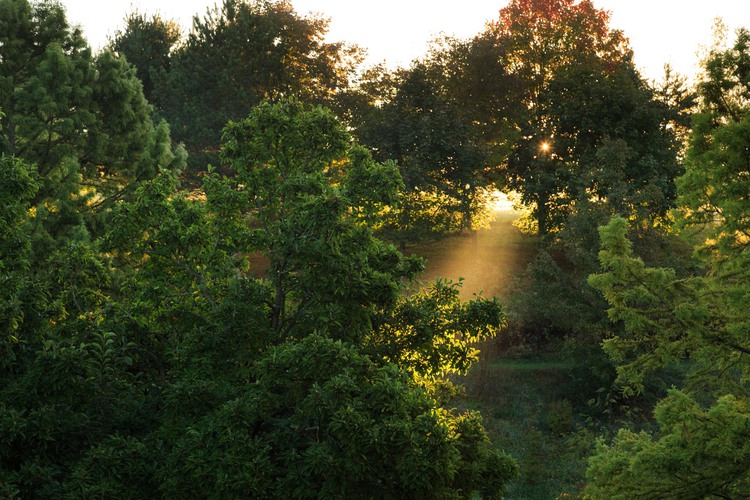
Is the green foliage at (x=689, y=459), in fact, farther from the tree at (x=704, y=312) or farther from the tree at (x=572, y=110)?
the tree at (x=572, y=110)

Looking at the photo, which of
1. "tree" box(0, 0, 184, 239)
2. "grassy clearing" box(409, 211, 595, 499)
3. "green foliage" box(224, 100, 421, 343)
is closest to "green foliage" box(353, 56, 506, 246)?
"grassy clearing" box(409, 211, 595, 499)

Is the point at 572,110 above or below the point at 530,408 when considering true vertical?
above

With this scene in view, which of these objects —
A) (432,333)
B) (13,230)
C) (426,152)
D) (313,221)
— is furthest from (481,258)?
(13,230)

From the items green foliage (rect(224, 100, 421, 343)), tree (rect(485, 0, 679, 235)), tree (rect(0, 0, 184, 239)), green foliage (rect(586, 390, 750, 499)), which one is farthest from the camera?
tree (rect(485, 0, 679, 235))

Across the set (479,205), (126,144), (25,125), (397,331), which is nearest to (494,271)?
(479,205)

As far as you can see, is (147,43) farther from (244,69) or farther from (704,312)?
(704,312)

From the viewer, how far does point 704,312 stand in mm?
12414

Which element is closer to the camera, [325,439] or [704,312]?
[325,439]

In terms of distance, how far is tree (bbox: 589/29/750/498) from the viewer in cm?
1177

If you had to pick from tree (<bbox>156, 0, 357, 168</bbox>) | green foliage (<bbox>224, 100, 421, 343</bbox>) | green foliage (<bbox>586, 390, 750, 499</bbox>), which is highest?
tree (<bbox>156, 0, 357, 168</bbox>)

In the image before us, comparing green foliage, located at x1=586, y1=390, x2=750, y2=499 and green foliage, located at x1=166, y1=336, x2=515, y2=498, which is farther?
green foliage, located at x1=586, y1=390, x2=750, y2=499

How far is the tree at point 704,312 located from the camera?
1177 cm

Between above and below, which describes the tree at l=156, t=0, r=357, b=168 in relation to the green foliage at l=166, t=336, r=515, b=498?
above

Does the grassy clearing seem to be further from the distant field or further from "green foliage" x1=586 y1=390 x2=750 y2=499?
"green foliage" x1=586 y1=390 x2=750 y2=499
